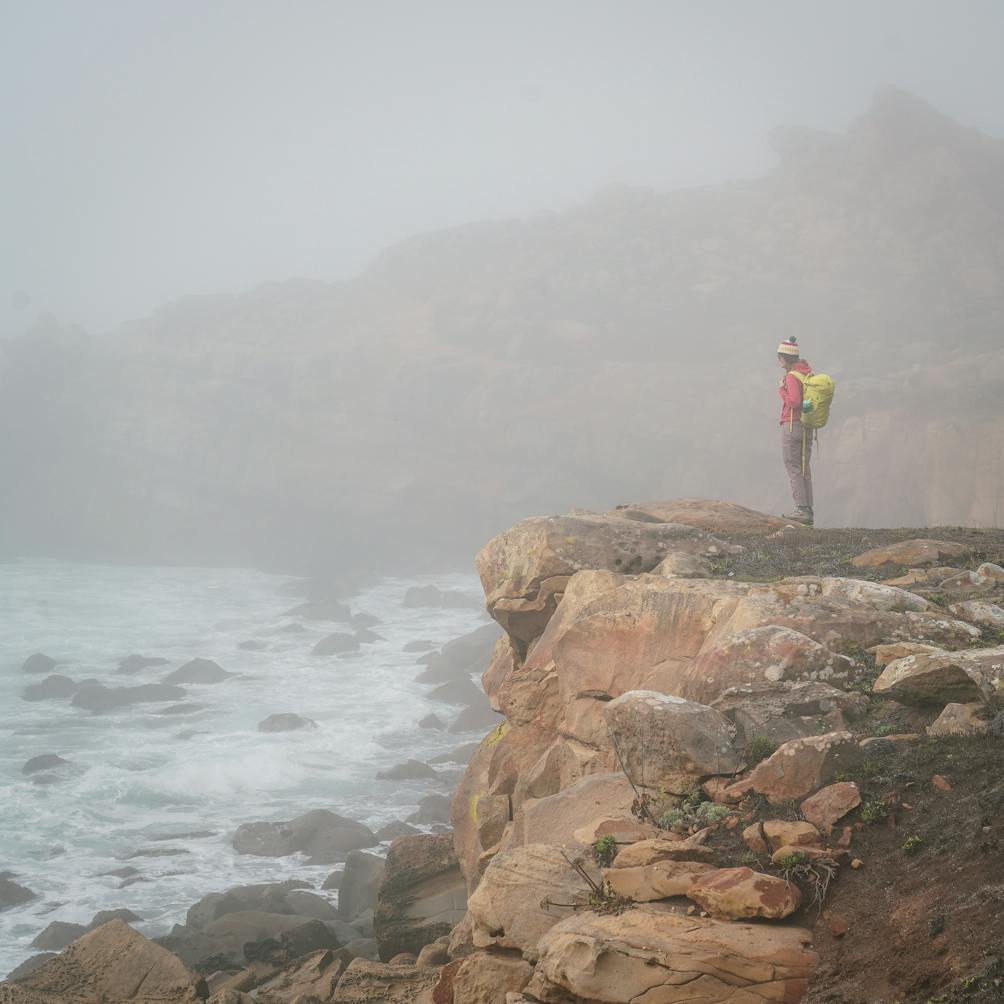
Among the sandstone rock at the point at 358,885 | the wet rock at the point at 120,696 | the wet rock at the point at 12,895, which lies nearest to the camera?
the sandstone rock at the point at 358,885

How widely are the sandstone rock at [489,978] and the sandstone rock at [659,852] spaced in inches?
46.1

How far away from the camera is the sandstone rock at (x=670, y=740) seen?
7.89 m

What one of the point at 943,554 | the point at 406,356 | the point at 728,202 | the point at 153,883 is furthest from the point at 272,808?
the point at 728,202

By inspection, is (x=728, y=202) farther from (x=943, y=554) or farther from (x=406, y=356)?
(x=943, y=554)

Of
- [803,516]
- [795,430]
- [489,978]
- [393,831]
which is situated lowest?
[393,831]

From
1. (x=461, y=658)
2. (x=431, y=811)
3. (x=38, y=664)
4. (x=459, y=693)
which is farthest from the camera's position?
(x=38, y=664)

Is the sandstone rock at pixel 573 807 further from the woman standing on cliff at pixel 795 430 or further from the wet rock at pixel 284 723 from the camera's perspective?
the wet rock at pixel 284 723

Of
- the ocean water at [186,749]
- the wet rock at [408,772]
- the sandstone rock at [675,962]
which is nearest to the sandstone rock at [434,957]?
the sandstone rock at [675,962]

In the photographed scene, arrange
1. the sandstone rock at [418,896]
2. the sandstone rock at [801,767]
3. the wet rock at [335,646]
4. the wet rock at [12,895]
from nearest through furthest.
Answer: the sandstone rock at [801,767] → the sandstone rock at [418,896] → the wet rock at [12,895] → the wet rock at [335,646]

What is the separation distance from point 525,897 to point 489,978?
69 centimetres

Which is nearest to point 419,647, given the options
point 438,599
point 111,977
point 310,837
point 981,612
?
point 438,599

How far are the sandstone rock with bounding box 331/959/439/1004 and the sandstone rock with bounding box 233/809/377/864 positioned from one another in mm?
14245

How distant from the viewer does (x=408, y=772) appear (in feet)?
109

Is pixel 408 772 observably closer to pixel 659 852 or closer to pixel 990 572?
pixel 990 572
